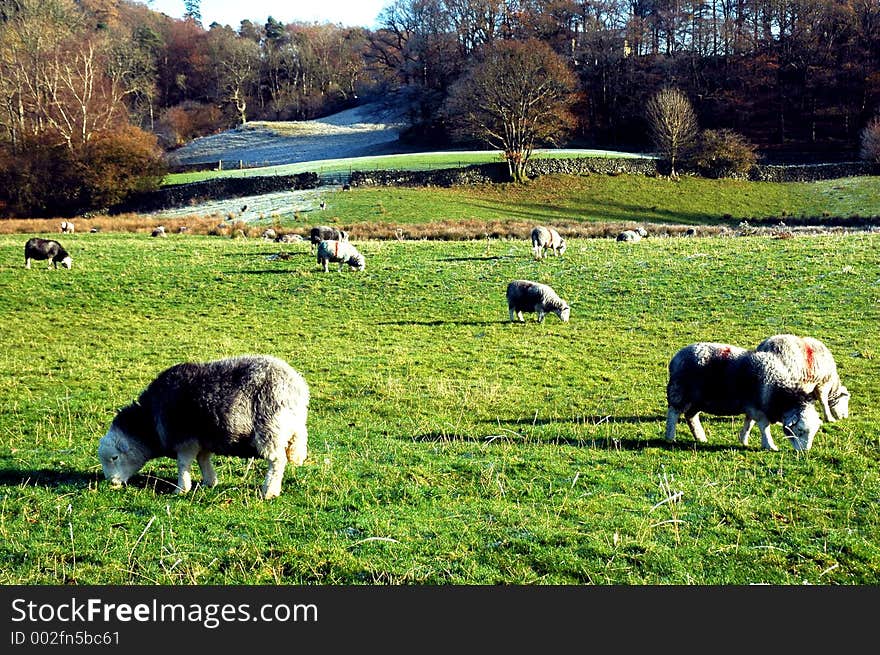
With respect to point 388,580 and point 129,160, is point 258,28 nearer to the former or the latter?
point 129,160

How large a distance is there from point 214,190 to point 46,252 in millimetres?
37482

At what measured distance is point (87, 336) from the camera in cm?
2069

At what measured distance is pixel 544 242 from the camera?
1200 inches

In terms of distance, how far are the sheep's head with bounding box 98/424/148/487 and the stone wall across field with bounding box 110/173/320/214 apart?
56701 mm

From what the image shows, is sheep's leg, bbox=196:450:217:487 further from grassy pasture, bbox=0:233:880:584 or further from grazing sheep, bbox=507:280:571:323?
grazing sheep, bbox=507:280:571:323

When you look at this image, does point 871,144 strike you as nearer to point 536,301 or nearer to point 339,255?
point 339,255

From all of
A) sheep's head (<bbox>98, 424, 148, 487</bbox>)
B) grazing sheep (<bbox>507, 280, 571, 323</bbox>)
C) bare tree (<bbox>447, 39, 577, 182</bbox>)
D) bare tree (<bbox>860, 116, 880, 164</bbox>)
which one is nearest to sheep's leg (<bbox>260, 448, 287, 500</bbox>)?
sheep's head (<bbox>98, 424, 148, 487</bbox>)

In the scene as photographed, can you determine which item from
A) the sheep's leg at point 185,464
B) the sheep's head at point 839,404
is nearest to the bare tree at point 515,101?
the sheep's head at point 839,404

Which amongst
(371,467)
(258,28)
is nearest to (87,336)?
(371,467)

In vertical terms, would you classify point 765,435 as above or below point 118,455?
below

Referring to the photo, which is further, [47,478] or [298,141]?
[298,141]

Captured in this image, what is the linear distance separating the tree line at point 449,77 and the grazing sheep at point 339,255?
41133 millimetres

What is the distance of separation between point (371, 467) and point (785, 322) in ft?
50.7

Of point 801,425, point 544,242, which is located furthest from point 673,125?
point 801,425
